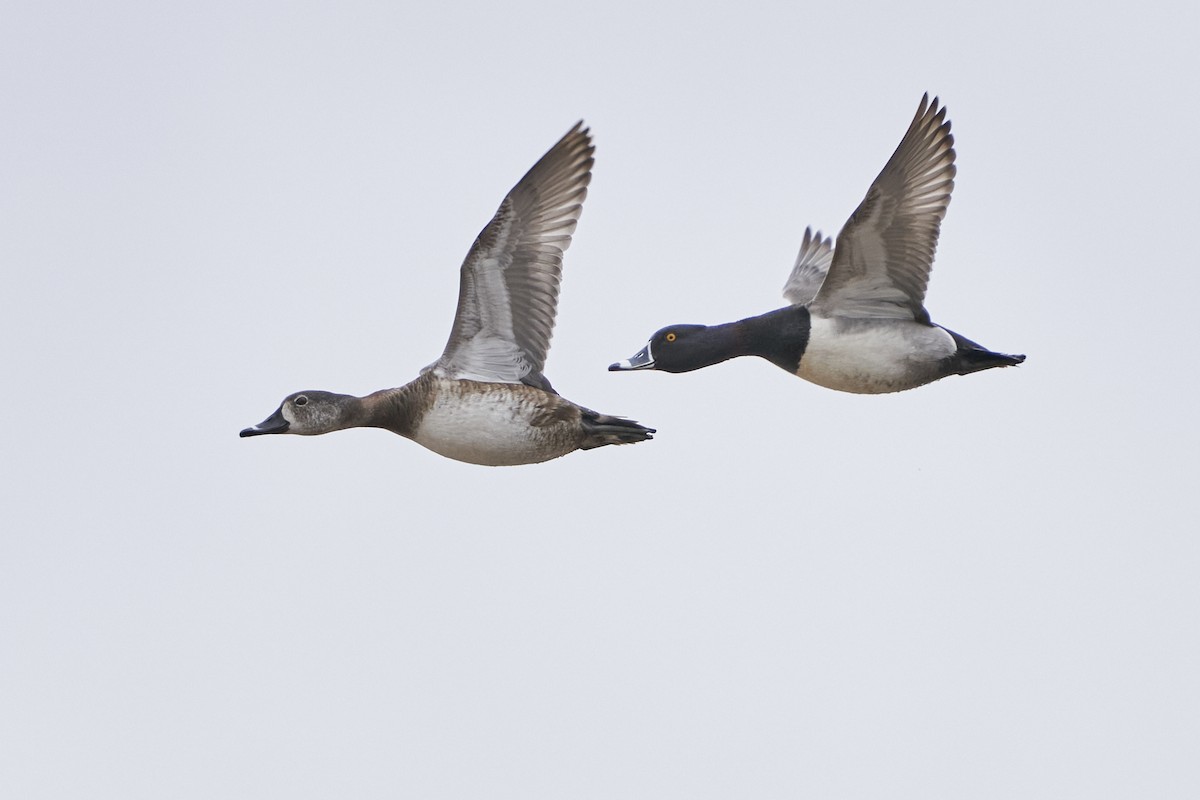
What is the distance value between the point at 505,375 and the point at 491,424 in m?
0.46

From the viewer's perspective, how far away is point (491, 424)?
12.2 meters

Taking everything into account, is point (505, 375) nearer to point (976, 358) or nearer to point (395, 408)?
point (395, 408)

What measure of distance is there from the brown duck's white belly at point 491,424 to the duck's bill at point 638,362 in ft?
2.84

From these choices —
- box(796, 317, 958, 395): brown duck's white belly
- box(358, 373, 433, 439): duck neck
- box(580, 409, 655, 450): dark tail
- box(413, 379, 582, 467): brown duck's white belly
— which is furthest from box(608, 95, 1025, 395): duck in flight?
box(358, 373, 433, 439): duck neck

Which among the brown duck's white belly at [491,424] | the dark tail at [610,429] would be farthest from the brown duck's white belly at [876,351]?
the brown duck's white belly at [491,424]

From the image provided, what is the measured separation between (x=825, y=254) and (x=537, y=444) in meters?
4.94

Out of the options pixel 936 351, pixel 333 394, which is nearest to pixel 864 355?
pixel 936 351

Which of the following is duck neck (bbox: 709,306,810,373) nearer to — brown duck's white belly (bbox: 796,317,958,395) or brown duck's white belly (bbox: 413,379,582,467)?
brown duck's white belly (bbox: 796,317,958,395)

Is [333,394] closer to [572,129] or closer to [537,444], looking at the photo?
[537,444]

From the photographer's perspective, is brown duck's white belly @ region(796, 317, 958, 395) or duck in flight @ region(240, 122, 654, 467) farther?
brown duck's white belly @ region(796, 317, 958, 395)

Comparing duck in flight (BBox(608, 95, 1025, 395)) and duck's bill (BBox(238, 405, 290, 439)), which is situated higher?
duck in flight (BBox(608, 95, 1025, 395))

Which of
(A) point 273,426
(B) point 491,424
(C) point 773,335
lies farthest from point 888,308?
(A) point 273,426

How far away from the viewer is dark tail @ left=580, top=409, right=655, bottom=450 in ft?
40.9

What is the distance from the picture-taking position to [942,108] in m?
13.0
